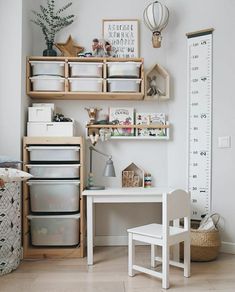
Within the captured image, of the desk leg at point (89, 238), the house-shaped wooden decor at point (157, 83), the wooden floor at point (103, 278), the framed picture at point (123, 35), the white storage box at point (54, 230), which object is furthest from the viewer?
the framed picture at point (123, 35)

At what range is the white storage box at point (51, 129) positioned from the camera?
3141 mm

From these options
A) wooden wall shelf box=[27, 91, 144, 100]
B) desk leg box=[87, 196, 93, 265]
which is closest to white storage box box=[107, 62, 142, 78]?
wooden wall shelf box=[27, 91, 144, 100]

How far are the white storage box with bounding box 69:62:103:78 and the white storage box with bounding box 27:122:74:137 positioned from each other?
0.50 metres

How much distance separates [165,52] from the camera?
11.5ft

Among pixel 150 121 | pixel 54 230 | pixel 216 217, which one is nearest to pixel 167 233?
pixel 216 217

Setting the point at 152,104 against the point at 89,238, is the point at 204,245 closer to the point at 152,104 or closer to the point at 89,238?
the point at 89,238

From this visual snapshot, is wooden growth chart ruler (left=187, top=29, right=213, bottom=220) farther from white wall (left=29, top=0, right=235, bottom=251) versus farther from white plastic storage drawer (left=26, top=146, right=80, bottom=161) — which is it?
white plastic storage drawer (left=26, top=146, right=80, bottom=161)

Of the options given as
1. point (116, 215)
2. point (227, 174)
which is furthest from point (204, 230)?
point (116, 215)

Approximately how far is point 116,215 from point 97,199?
0.66m

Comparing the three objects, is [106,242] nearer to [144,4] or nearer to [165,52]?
[165,52]

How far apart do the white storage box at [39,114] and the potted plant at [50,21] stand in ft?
1.93

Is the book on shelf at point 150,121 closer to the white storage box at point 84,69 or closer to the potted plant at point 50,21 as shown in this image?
the white storage box at point 84,69

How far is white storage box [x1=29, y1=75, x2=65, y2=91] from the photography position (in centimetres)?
319

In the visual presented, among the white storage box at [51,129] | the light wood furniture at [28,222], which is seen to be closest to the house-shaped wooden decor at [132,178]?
the light wood furniture at [28,222]
